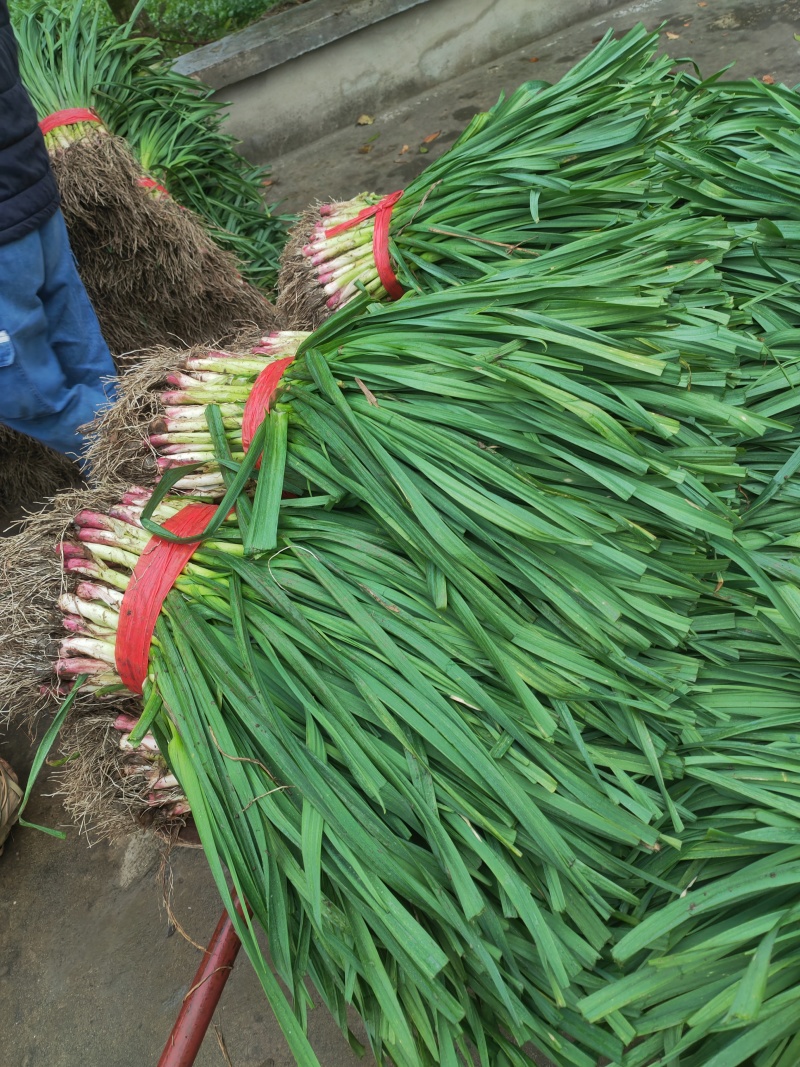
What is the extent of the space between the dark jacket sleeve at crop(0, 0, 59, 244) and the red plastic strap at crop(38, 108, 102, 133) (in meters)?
0.61

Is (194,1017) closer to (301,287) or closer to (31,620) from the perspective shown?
(31,620)

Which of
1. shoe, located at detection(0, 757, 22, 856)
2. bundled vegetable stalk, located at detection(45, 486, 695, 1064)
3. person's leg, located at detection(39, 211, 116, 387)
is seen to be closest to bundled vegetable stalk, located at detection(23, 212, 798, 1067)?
bundled vegetable stalk, located at detection(45, 486, 695, 1064)

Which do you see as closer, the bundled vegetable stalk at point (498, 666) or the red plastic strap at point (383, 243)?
the bundled vegetable stalk at point (498, 666)

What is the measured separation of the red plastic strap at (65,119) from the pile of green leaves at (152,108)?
8 cm

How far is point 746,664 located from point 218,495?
90 centimetres

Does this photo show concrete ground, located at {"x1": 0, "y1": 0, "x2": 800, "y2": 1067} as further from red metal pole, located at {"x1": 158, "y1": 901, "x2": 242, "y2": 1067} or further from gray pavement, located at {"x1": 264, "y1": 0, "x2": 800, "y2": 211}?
gray pavement, located at {"x1": 264, "y1": 0, "x2": 800, "y2": 211}

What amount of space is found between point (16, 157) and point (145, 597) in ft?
3.77

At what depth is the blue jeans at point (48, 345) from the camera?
184 cm

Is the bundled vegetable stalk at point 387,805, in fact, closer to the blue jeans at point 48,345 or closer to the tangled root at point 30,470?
the blue jeans at point 48,345

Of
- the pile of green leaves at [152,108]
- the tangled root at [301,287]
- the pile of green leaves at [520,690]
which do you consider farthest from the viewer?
the pile of green leaves at [152,108]

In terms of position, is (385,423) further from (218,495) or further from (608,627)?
(608,627)

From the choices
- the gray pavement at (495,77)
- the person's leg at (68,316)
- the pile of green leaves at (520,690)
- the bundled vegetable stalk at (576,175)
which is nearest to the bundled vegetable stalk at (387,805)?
the pile of green leaves at (520,690)

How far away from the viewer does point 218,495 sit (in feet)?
4.63

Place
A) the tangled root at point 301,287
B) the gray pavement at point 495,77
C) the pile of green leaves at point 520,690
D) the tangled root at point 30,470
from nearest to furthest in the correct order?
the pile of green leaves at point 520,690, the tangled root at point 301,287, the tangled root at point 30,470, the gray pavement at point 495,77
